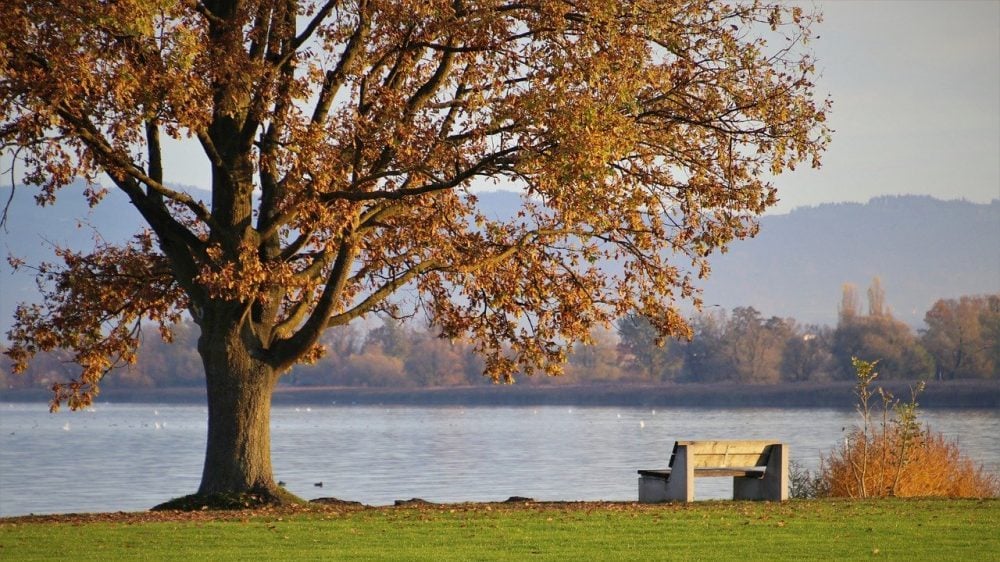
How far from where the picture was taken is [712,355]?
131m

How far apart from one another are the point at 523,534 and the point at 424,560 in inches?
75.6

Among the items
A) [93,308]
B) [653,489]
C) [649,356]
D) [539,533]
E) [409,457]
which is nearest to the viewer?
[539,533]

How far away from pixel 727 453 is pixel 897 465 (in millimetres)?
4692

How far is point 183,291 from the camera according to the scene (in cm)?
1945

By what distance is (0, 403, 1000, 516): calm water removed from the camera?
111ft

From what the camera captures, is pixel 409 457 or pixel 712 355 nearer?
pixel 409 457

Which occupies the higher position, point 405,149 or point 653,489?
point 405,149

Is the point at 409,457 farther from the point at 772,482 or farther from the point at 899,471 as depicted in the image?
the point at 772,482

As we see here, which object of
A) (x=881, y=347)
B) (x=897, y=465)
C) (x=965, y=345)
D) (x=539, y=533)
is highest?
(x=965, y=345)

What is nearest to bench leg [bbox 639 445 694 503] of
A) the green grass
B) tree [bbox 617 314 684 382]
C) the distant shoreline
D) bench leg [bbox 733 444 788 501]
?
the green grass

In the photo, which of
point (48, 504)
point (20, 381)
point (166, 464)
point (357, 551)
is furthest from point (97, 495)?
point (20, 381)

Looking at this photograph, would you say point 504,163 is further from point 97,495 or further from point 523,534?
point 97,495

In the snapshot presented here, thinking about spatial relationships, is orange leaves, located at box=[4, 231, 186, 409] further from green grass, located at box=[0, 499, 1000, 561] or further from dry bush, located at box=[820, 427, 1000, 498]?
dry bush, located at box=[820, 427, 1000, 498]

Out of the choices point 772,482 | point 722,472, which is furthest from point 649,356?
point 722,472
